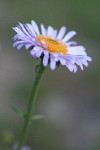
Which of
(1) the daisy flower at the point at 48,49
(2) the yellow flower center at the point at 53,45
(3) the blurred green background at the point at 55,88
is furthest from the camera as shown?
(3) the blurred green background at the point at 55,88

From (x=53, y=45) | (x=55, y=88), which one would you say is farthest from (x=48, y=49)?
(x=55, y=88)

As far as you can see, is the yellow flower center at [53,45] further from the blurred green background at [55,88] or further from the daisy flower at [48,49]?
the blurred green background at [55,88]

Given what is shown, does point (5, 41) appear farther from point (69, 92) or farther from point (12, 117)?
point (12, 117)

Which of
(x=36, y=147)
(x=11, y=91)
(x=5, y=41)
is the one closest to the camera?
(x=36, y=147)

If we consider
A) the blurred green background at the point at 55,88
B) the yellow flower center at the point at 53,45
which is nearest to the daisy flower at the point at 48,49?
the yellow flower center at the point at 53,45

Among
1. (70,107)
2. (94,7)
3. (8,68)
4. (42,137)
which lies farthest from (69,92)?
(94,7)

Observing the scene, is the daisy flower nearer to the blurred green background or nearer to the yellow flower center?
the yellow flower center
